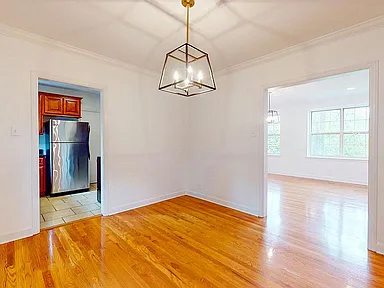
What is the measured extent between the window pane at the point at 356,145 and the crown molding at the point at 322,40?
4.70 metres

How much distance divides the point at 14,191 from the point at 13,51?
168 centimetres

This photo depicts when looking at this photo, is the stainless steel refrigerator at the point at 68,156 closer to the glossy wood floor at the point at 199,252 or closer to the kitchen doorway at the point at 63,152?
the kitchen doorway at the point at 63,152

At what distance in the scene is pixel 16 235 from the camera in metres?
2.53

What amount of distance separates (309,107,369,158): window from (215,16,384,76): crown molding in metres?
4.60

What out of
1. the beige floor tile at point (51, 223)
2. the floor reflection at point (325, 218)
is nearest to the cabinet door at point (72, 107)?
the beige floor tile at point (51, 223)

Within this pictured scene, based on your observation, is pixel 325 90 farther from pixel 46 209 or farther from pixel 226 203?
pixel 46 209

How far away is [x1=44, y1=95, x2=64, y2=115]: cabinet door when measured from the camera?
181 inches

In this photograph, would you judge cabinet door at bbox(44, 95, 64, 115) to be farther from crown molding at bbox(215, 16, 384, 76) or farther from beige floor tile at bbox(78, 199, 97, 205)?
crown molding at bbox(215, 16, 384, 76)

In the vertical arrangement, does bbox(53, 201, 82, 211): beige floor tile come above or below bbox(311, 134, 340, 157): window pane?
below

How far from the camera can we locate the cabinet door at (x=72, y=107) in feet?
16.1

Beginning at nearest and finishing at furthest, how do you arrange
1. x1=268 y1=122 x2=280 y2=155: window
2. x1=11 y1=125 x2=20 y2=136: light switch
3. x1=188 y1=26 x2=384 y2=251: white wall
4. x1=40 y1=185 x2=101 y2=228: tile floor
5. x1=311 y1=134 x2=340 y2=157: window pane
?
x1=188 y1=26 x2=384 y2=251: white wall → x1=11 y1=125 x2=20 y2=136: light switch → x1=40 y1=185 x2=101 y2=228: tile floor → x1=311 y1=134 x2=340 y2=157: window pane → x1=268 y1=122 x2=280 y2=155: window

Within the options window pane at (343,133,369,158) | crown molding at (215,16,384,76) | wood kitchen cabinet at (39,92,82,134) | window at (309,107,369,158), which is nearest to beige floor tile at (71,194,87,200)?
wood kitchen cabinet at (39,92,82,134)

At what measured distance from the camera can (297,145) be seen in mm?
7312

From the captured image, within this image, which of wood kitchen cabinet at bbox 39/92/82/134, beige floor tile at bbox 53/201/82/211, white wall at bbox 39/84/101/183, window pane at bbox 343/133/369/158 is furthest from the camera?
window pane at bbox 343/133/369/158
